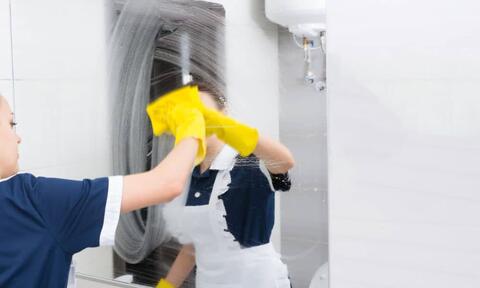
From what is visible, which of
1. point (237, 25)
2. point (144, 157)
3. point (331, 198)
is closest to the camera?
point (331, 198)

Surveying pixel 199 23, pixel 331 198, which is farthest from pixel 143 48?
pixel 331 198

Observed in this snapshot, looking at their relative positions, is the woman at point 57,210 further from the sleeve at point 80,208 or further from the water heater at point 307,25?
the water heater at point 307,25

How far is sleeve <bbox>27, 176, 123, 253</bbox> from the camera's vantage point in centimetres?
93

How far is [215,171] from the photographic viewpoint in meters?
1.13

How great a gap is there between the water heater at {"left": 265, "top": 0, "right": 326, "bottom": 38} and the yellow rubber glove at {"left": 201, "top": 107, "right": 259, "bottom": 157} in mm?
214

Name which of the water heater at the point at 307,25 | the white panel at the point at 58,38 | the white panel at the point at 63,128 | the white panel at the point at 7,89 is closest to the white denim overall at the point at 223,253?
the water heater at the point at 307,25

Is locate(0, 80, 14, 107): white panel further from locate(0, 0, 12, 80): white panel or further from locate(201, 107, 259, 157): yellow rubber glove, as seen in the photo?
locate(201, 107, 259, 157): yellow rubber glove

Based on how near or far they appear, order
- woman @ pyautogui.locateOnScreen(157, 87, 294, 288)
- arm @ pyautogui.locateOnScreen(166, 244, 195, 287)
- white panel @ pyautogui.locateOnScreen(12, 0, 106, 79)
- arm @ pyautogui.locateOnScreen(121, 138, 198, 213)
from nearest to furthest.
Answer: arm @ pyautogui.locateOnScreen(121, 138, 198, 213) < woman @ pyautogui.locateOnScreen(157, 87, 294, 288) < arm @ pyautogui.locateOnScreen(166, 244, 195, 287) < white panel @ pyautogui.locateOnScreen(12, 0, 106, 79)

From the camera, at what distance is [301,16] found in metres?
1.00

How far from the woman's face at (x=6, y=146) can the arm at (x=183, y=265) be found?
0.40 meters

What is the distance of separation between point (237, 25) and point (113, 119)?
441 mm

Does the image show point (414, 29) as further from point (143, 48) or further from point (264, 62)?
point (143, 48)

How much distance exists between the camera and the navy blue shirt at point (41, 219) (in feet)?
3.07

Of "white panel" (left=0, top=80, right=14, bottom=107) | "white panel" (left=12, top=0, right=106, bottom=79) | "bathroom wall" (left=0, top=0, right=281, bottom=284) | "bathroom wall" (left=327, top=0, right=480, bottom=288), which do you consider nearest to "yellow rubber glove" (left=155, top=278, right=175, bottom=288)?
"bathroom wall" (left=0, top=0, right=281, bottom=284)
